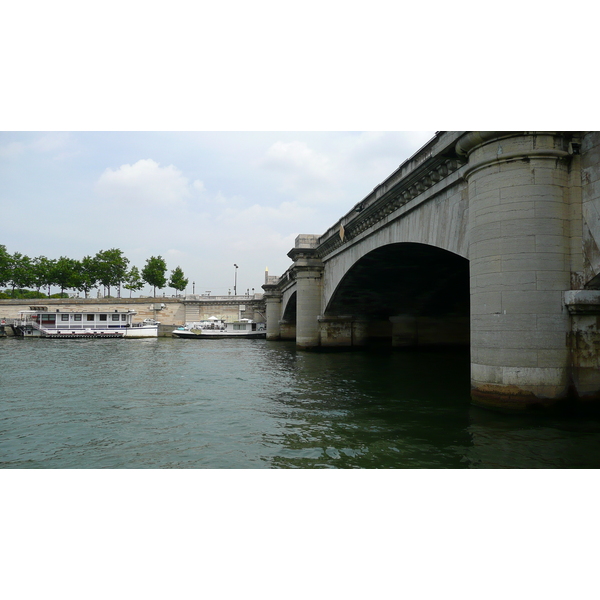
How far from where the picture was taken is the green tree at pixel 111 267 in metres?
84.9

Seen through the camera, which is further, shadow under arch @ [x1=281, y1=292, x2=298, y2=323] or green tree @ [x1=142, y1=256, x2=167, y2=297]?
green tree @ [x1=142, y1=256, x2=167, y2=297]

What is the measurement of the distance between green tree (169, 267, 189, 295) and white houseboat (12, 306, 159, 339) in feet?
110

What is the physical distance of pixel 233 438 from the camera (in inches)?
333

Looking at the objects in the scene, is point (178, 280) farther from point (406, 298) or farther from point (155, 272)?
point (406, 298)

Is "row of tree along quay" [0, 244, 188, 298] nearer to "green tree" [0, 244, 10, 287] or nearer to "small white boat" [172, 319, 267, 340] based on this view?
"green tree" [0, 244, 10, 287]

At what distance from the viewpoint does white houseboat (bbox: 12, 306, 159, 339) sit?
53.9 metres

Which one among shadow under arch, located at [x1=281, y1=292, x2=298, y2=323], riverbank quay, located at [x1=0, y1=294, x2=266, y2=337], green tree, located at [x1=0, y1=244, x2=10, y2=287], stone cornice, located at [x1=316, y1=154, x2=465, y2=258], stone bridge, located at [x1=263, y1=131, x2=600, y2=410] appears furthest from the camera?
green tree, located at [x1=0, y1=244, x2=10, y2=287]

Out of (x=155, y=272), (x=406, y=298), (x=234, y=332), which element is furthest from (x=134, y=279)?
(x=406, y=298)

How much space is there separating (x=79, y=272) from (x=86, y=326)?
35.5 m

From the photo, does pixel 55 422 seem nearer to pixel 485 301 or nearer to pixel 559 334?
pixel 485 301

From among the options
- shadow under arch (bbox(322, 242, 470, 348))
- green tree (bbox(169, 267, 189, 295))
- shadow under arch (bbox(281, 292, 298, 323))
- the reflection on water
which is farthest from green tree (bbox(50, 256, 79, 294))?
the reflection on water

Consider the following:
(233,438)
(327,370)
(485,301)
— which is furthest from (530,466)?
(327,370)

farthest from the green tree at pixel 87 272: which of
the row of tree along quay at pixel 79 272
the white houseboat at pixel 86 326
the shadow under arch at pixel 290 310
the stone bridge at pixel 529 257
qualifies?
the stone bridge at pixel 529 257

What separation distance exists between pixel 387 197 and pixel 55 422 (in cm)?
1204
